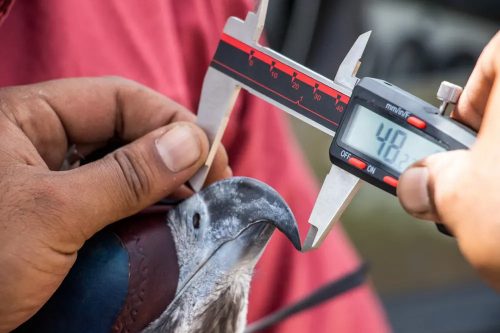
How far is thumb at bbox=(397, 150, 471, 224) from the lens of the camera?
1.36 ft

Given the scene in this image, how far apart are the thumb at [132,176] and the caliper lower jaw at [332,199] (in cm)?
12

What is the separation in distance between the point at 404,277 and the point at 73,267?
2005mm

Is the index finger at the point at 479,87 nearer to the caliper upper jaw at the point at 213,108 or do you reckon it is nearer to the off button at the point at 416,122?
the off button at the point at 416,122

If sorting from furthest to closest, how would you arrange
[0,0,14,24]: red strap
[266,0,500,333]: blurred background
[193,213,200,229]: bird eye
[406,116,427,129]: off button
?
[266,0,500,333]: blurred background < [0,0,14,24]: red strap < [193,213,200,229]: bird eye < [406,116,427,129]: off button


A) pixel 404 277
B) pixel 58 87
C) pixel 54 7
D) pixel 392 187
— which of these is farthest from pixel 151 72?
pixel 404 277

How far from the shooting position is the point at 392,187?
51cm

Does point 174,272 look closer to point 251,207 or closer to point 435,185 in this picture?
point 251,207

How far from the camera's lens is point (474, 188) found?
1.28 ft

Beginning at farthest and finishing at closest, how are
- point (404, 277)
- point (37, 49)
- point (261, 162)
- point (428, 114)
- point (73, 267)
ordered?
1. point (404, 277)
2. point (261, 162)
3. point (37, 49)
4. point (73, 267)
5. point (428, 114)

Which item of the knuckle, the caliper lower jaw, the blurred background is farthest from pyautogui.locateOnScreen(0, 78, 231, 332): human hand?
the blurred background

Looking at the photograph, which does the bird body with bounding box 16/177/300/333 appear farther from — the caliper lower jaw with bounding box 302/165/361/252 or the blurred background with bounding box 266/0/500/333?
the blurred background with bounding box 266/0/500/333

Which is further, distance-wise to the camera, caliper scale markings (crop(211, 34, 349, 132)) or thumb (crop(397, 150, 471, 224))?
caliper scale markings (crop(211, 34, 349, 132))

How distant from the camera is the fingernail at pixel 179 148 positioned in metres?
0.61

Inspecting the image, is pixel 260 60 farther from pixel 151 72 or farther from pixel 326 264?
pixel 326 264
